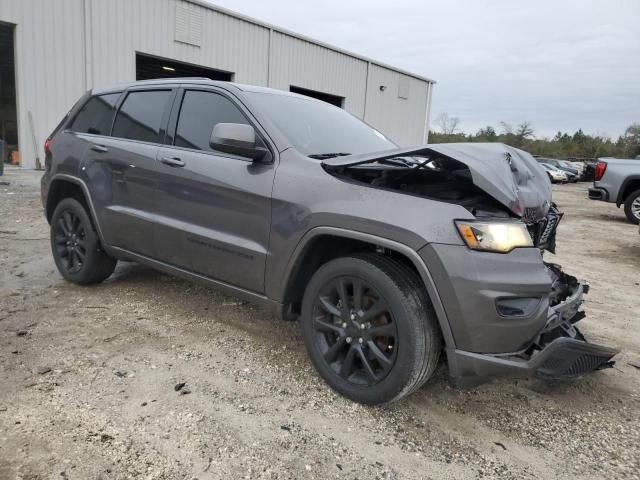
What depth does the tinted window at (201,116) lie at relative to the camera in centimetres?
336

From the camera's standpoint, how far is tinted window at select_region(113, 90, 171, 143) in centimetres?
377

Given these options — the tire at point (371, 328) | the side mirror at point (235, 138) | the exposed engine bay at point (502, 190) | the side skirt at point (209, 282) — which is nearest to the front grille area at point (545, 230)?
the exposed engine bay at point (502, 190)

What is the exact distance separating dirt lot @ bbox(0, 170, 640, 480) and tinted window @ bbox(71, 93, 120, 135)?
4.85 feet

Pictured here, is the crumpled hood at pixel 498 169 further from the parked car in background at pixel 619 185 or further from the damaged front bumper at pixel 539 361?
the parked car in background at pixel 619 185

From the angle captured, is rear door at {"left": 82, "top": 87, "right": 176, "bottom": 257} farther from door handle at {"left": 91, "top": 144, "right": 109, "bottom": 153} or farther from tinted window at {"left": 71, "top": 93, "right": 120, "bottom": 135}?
tinted window at {"left": 71, "top": 93, "right": 120, "bottom": 135}

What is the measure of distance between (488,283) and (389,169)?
2.92ft

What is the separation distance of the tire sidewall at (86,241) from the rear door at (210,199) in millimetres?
947

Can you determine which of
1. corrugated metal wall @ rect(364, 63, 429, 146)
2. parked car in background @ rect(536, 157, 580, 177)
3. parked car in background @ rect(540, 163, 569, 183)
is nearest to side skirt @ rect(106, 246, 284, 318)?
corrugated metal wall @ rect(364, 63, 429, 146)

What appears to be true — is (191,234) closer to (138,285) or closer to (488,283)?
(138,285)

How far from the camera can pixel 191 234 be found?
3.32m

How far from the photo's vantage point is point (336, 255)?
2.95 metres

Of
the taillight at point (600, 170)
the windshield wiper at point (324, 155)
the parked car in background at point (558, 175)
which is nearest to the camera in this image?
the windshield wiper at point (324, 155)

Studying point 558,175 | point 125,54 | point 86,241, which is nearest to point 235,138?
point 86,241

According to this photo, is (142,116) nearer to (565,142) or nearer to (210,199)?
(210,199)
